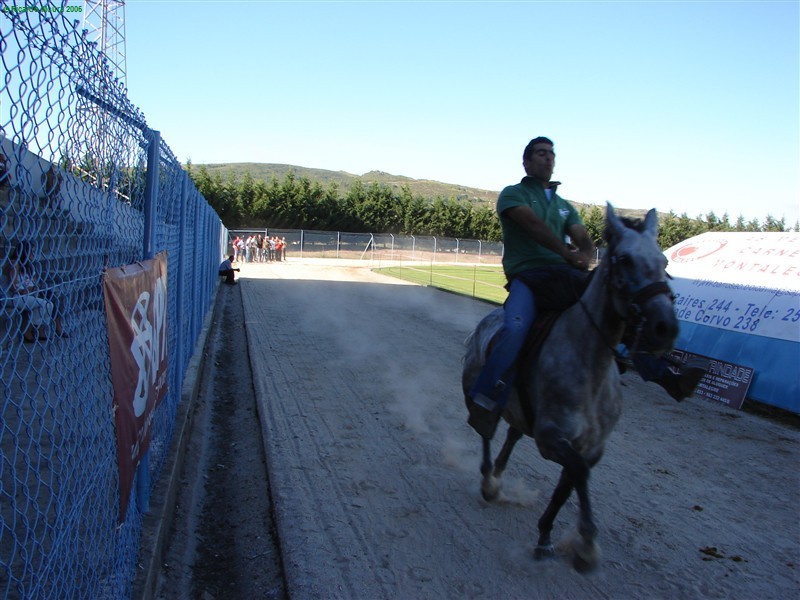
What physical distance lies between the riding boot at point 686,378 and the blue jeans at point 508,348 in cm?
95

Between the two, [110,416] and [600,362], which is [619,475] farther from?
[110,416]

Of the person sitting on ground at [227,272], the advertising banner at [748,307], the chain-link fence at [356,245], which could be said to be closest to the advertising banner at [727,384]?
the advertising banner at [748,307]

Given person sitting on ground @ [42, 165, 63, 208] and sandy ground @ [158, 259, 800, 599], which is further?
sandy ground @ [158, 259, 800, 599]

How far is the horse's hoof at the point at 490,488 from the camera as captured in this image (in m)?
5.17

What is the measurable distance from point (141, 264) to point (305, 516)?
2.36 meters

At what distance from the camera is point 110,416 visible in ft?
10.7

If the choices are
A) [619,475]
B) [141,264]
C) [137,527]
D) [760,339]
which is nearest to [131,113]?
[141,264]

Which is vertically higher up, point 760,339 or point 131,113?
point 131,113

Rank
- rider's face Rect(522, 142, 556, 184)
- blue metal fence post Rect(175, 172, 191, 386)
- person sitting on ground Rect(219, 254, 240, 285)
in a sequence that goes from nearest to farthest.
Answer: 1. rider's face Rect(522, 142, 556, 184)
2. blue metal fence post Rect(175, 172, 191, 386)
3. person sitting on ground Rect(219, 254, 240, 285)

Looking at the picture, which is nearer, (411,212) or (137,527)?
(137,527)

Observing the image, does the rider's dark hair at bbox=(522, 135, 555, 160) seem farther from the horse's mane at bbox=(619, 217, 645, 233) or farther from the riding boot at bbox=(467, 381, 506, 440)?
the riding boot at bbox=(467, 381, 506, 440)

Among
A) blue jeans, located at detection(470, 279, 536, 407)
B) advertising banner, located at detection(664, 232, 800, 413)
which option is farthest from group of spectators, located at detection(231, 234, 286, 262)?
blue jeans, located at detection(470, 279, 536, 407)

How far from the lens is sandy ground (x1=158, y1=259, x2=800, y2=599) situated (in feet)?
13.5

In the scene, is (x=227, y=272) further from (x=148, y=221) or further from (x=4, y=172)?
(x=4, y=172)
